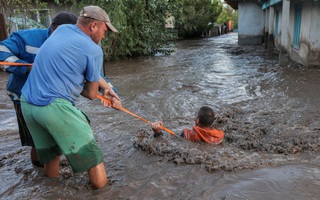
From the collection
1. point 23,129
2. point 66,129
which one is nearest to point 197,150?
point 66,129

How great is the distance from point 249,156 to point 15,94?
2.76 m

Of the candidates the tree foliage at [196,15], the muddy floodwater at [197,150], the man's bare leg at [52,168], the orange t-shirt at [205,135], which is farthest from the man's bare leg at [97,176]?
the tree foliage at [196,15]

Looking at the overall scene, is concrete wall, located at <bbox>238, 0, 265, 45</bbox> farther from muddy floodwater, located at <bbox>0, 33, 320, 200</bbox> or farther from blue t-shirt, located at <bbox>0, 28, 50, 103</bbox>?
blue t-shirt, located at <bbox>0, 28, 50, 103</bbox>

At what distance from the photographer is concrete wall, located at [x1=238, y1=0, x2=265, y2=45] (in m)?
19.8

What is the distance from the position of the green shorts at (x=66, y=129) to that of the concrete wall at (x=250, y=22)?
18.9m

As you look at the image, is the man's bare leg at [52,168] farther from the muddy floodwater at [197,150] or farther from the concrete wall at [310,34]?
the concrete wall at [310,34]

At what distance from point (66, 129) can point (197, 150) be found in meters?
1.85

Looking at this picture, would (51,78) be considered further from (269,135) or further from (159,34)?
(159,34)

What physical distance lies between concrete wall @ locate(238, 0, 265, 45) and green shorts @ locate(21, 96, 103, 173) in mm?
18862

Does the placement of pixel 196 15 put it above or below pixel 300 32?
above

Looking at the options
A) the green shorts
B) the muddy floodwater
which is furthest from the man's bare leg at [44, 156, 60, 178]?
the green shorts

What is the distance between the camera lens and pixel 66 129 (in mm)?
2643

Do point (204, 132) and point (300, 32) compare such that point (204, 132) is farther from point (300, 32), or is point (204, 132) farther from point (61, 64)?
point (300, 32)

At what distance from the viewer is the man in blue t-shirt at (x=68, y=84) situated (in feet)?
8.45
